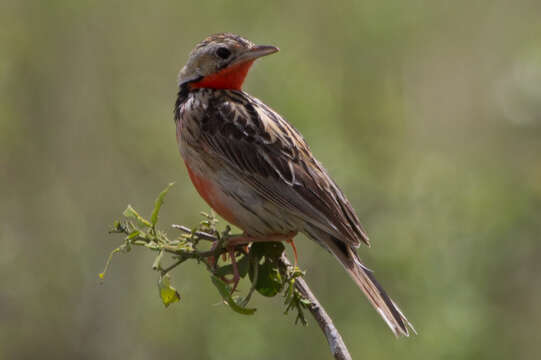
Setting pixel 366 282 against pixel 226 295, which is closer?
pixel 226 295

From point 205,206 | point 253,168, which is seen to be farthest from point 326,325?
point 205,206

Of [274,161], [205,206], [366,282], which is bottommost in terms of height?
[366,282]

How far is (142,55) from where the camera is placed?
9992 millimetres

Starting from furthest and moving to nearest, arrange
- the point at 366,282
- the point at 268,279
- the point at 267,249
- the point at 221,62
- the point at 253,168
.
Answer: the point at 221,62, the point at 253,168, the point at 366,282, the point at 267,249, the point at 268,279

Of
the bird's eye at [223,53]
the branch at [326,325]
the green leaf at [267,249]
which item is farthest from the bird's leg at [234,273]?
the bird's eye at [223,53]

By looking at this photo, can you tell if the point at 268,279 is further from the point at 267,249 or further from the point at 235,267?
the point at 267,249

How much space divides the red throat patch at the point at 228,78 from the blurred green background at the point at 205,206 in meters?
2.64

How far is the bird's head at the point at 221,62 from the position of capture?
18.1 feet

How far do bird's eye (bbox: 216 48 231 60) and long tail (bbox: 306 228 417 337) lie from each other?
1.51 meters

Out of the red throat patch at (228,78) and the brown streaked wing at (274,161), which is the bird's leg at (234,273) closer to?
the brown streaked wing at (274,161)

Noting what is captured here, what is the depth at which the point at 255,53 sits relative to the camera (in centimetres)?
538

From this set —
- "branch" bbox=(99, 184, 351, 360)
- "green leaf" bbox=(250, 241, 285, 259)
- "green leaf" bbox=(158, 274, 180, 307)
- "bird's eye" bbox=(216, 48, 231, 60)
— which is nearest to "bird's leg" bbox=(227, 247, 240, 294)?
"branch" bbox=(99, 184, 351, 360)

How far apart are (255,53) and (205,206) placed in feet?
9.92

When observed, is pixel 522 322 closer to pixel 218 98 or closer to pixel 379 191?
pixel 379 191
